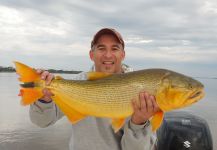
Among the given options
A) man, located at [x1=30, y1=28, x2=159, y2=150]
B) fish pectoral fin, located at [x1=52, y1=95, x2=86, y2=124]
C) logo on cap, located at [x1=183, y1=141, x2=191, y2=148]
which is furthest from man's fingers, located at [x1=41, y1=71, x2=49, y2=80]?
logo on cap, located at [x1=183, y1=141, x2=191, y2=148]

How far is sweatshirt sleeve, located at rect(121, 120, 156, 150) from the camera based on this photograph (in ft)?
15.5

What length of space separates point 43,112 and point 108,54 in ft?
4.47

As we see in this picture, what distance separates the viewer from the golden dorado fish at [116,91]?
4098 mm

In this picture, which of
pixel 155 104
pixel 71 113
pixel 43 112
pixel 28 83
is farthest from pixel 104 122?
pixel 28 83

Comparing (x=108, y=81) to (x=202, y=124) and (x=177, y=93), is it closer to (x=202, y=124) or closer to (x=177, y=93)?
(x=177, y=93)

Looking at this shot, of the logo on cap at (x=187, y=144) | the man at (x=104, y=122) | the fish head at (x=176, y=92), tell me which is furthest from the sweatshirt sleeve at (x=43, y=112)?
the logo on cap at (x=187, y=144)

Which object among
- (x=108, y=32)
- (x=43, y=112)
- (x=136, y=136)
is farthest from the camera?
(x=108, y=32)

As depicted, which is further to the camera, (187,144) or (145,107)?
(187,144)

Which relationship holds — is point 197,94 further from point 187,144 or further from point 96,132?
point 187,144

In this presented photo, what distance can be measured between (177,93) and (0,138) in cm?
1170

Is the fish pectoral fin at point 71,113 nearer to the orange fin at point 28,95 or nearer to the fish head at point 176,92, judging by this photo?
the orange fin at point 28,95

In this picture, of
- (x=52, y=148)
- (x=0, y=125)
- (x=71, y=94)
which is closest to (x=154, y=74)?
(x=71, y=94)

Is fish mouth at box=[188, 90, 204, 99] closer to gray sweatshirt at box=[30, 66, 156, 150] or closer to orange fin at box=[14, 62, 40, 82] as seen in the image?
gray sweatshirt at box=[30, 66, 156, 150]

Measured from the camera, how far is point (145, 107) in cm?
421
